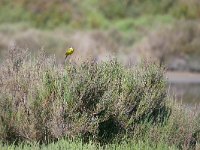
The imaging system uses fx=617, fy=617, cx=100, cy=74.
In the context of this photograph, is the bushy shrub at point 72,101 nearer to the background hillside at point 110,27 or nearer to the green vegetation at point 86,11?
the background hillside at point 110,27

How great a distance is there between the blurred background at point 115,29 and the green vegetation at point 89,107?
13.0 meters

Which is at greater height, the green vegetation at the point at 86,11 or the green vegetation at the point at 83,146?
the green vegetation at the point at 86,11

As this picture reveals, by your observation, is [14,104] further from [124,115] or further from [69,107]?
[124,115]

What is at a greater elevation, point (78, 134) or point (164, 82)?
point (164, 82)

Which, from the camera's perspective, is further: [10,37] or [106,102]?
[10,37]

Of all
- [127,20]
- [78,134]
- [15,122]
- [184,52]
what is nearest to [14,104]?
[15,122]

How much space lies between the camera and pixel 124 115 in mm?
9500

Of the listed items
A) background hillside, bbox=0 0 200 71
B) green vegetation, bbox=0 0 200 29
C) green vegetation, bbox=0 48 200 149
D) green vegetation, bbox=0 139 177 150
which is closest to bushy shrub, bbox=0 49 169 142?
green vegetation, bbox=0 48 200 149

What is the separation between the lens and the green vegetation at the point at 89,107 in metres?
9.05

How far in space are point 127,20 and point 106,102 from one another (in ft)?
119

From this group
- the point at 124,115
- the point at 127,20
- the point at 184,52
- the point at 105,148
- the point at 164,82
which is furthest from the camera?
the point at 127,20

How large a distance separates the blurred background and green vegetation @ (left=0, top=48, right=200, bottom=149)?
13.0 m

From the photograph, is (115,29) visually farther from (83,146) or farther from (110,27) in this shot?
(83,146)

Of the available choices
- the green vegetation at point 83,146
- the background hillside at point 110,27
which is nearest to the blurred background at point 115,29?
the background hillside at point 110,27
